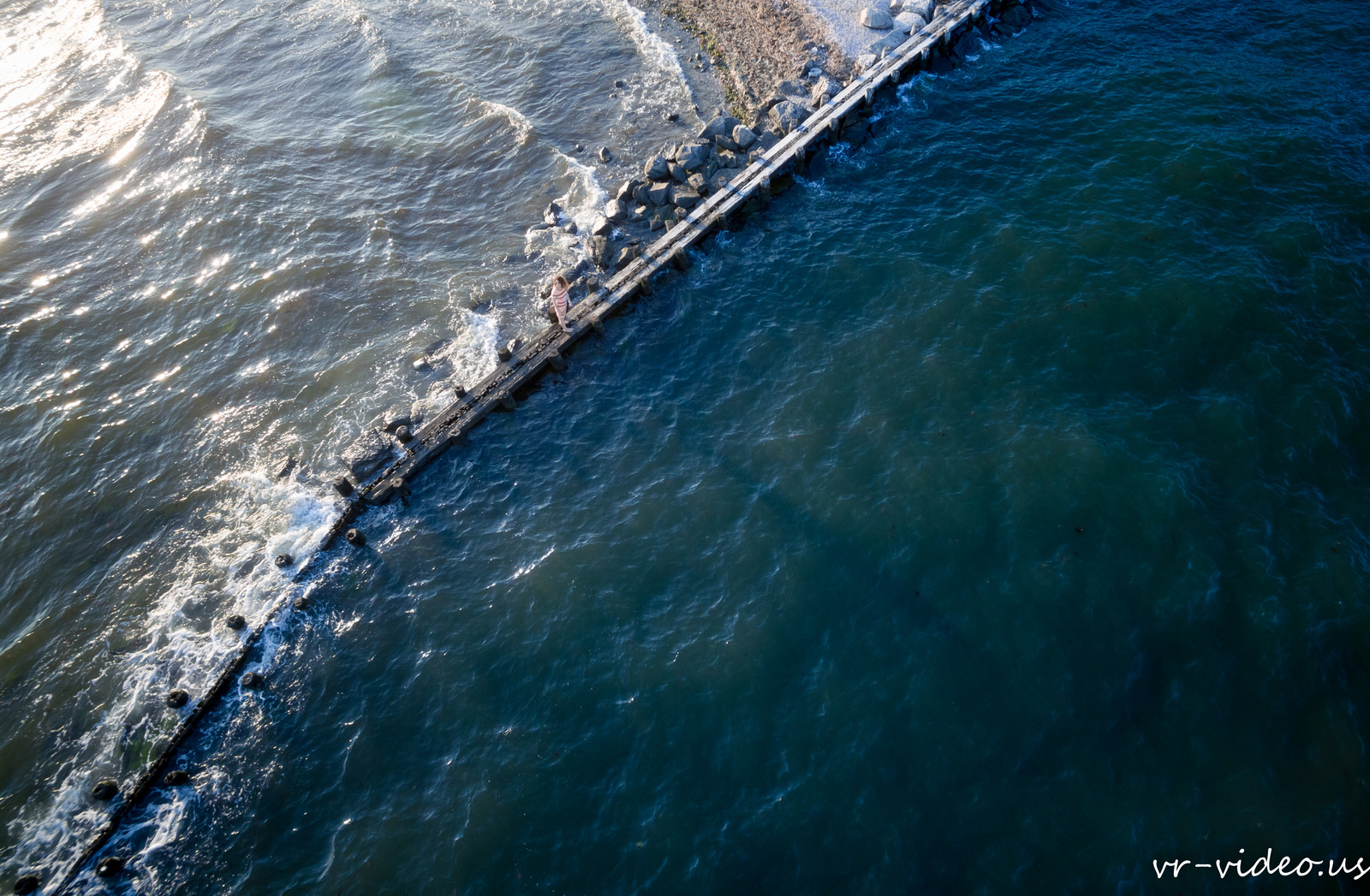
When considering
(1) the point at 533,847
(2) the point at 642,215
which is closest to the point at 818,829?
(1) the point at 533,847

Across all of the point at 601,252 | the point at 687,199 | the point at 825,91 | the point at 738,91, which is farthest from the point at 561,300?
the point at 825,91

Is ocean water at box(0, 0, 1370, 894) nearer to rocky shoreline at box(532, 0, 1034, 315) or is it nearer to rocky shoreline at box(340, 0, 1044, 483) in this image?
rocky shoreline at box(340, 0, 1044, 483)

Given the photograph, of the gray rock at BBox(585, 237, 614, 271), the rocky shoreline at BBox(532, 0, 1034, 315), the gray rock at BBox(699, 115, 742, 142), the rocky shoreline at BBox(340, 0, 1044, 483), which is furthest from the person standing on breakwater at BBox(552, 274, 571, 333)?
the gray rock at BBox(699, 115, 742, 142)

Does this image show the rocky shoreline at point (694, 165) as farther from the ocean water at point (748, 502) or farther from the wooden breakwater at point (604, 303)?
the ocean water at point (748, 502)

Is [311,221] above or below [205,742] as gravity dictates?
above

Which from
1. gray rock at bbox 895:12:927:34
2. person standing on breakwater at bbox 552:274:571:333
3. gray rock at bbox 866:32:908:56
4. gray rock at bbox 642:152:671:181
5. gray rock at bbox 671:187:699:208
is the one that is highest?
gray rock at bbox 895:12:927:34

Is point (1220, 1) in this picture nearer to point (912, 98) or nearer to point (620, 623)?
point (912, 98)
